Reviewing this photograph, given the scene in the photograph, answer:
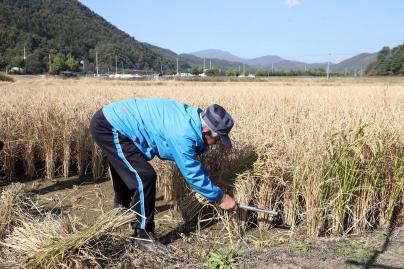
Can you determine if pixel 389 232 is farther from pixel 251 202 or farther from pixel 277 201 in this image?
pixel 251 202

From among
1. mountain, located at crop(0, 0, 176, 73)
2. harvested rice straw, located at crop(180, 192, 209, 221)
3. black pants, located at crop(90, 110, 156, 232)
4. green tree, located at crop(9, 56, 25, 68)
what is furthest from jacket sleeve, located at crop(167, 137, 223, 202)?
green tree, located at crop(9, 56, 25, 68)

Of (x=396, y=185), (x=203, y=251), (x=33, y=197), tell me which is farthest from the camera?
(x=33, y=197)

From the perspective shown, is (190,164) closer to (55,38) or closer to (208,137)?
(208,137)

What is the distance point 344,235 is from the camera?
3666mm

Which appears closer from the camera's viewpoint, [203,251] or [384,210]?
[203,251]

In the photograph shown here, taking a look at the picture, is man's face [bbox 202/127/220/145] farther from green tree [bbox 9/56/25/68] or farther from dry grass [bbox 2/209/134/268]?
green tree [bbox 9/56/25/68]

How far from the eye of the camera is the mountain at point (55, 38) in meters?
79.3

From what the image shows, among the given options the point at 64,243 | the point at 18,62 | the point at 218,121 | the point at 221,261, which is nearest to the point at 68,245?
the point at 64,243

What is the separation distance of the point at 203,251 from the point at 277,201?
3.32 ft

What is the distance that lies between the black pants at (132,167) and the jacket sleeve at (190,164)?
384 mm

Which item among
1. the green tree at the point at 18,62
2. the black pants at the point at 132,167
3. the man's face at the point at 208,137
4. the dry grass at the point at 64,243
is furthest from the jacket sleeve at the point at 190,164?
the green tree at the point at 18,62

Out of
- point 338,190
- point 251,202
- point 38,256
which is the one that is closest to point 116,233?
point 38,256

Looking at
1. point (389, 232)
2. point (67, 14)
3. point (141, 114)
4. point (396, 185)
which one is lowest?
point (389, 232)

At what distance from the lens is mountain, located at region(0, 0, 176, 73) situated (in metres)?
79.3
